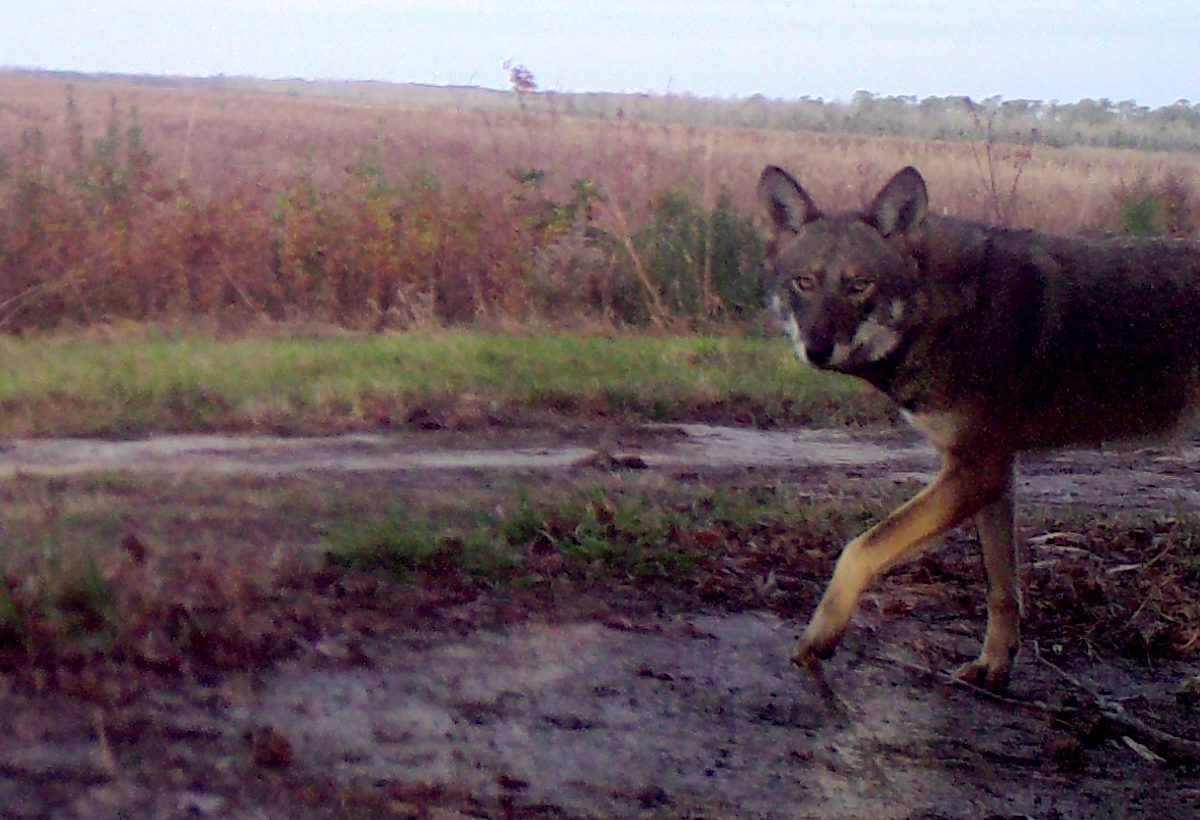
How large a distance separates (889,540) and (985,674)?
2.00ft

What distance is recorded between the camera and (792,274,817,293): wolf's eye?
4746mm

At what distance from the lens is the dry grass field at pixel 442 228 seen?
10.7 metres

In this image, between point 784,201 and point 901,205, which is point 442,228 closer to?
point 784,201

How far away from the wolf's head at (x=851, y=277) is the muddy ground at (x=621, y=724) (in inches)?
43.8

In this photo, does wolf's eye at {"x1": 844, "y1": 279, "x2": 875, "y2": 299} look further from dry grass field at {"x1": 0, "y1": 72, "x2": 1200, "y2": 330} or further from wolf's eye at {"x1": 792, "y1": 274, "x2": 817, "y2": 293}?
dry grass field at {"x1": 0, "y1": 72, "x2": 1200, "y2": 330}

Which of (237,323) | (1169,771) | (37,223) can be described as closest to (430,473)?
(1169,771)

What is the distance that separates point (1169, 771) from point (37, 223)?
9.45 meters

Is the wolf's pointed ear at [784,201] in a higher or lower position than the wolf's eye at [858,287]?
higher

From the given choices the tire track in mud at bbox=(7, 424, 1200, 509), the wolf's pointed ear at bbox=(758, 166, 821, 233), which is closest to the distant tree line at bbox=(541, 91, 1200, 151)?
the tire track in mud at bbox=(7, 424, 1200, 509)

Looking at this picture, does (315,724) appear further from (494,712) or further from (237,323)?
(237,323)

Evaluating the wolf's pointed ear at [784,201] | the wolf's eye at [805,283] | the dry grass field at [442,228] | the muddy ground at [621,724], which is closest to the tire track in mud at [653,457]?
the muddy ground at [621,724]

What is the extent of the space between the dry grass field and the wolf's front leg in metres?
5.64

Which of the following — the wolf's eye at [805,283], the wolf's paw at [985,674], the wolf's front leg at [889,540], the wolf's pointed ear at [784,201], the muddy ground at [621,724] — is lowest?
the wolf's paw at [985,674]

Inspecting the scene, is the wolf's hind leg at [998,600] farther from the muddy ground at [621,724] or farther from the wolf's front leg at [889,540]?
the wolf's front leg at [889,540]
